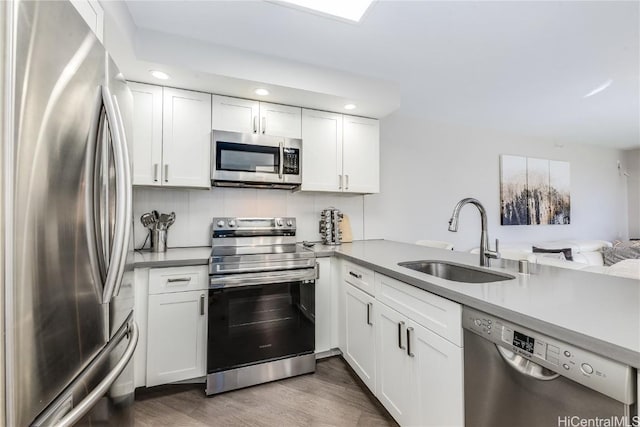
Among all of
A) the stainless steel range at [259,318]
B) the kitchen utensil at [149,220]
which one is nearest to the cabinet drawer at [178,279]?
the stainless steel range at [259,318]

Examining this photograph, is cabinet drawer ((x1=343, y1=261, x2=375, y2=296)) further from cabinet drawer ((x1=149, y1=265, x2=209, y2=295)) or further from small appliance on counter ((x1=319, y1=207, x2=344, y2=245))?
cabinet drawer ((x1=149, y1=265, x2=209, y2=295))

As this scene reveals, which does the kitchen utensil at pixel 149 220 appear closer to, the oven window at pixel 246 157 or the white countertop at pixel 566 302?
the oven window at pixel 246 157

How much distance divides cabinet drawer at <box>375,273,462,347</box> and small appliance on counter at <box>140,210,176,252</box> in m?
1.70

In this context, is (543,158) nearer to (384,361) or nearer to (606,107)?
(606,107)

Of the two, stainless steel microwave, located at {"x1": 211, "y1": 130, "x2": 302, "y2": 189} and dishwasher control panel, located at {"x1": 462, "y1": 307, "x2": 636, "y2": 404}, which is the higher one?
stainless steel microwave, located at {"x1": 211, "y1": 130, "x2": 302, "y2": 189}

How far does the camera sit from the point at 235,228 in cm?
244

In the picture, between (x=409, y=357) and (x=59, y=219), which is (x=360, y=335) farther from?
(x=59, y=219)

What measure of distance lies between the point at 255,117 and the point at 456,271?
1904mm

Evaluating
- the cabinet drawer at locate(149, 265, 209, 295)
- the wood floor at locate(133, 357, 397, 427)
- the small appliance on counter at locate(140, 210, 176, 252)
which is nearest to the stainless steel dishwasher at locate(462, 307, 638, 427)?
the wood floor at locate(133, 357, 397, 427)

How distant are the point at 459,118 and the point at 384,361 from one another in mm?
3178

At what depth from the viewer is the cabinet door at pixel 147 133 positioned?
204cm

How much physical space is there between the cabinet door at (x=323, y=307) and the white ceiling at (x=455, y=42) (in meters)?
1.61

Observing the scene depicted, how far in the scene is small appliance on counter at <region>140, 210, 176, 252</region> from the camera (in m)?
2.21

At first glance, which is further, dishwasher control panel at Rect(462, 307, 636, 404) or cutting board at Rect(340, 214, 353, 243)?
cutting board at Rect(340, 214, 353, 243)
